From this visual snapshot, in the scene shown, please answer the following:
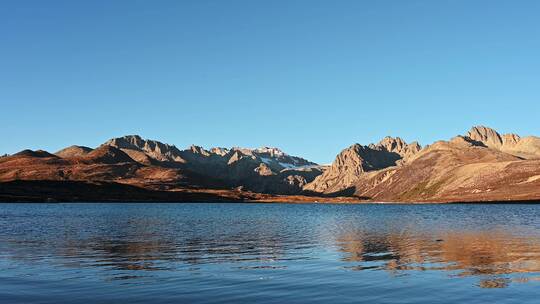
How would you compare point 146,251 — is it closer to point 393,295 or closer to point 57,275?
point 57,275

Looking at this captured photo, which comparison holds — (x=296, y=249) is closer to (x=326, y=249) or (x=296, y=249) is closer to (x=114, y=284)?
(x=326, y=249)

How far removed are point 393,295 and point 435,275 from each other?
780cm

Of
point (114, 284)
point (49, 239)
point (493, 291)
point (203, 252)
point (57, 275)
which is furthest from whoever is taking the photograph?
point (49, 239)

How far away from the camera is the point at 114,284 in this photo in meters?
32.4

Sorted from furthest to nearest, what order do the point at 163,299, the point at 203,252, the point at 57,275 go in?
the point at 203,252, the point at 57,275, the point at 163,299

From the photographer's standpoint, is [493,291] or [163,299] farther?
[493,291]

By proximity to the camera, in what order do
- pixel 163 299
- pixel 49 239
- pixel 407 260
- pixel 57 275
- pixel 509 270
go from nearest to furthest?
1. pixel 163 299
2. pixel 57 275
3. pixel 509 270
4. pixel 407 260
5. pixel 49 239

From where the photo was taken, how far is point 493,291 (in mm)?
29938

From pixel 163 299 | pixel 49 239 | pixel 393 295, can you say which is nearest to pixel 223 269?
pixel 163 299

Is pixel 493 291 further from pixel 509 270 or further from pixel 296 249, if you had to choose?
pixel 296 249

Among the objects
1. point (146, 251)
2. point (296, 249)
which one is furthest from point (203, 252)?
point (296, 249)

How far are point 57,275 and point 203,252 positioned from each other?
17.4m

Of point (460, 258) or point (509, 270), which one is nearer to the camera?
point (509, 270)

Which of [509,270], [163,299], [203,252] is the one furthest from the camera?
[203,252]
